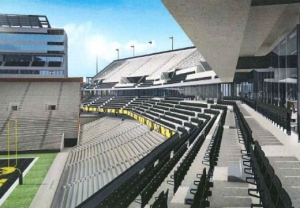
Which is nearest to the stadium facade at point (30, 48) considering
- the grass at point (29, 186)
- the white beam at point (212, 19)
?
the grass at point (29, 186)

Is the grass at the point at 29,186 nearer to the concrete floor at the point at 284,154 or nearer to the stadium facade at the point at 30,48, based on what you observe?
the concrete floor at the point at 284,154

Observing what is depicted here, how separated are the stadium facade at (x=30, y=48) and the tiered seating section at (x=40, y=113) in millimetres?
19694

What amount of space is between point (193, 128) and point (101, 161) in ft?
32.6

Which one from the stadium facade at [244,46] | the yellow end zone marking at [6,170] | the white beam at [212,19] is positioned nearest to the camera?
the white beam at [212,19]

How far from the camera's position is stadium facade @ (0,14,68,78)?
209 ft

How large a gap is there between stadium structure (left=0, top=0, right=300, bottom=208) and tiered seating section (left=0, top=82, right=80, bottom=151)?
145 millimetres

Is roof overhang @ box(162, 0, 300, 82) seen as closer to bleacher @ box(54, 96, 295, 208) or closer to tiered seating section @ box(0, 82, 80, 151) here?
bleacher @ box(54, 96, 295, 208)

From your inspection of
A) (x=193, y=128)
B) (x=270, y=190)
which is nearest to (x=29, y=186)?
(x=193, y=128)

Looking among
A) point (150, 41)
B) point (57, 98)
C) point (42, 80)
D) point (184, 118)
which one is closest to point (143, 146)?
point (184, 118)

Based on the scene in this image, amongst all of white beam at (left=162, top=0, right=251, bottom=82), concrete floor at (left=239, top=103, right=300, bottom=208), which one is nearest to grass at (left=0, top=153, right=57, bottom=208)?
concrete floor at (left=239, top=103, right=300, bottom=208)

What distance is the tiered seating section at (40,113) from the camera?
101 ft

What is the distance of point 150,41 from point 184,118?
2029 inches

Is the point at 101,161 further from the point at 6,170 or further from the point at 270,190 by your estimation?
the point at 270,190

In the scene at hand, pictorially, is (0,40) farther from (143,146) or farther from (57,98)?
(143,146)
